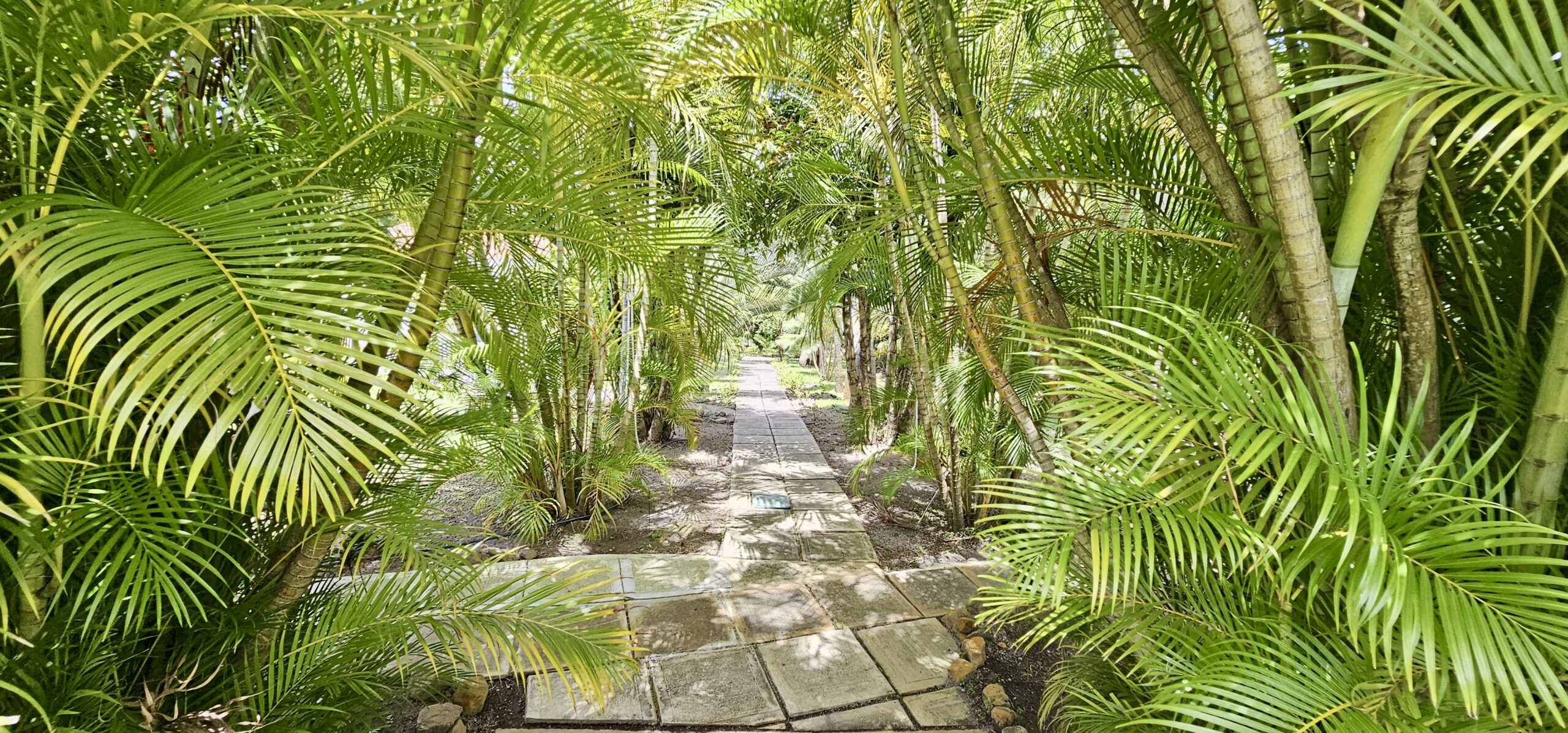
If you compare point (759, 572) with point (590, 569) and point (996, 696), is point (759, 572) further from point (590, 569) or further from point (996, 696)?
point (996, 696)

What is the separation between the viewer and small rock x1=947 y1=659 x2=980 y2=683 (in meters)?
2.21

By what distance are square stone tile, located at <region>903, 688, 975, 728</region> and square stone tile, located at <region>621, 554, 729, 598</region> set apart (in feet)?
3.66

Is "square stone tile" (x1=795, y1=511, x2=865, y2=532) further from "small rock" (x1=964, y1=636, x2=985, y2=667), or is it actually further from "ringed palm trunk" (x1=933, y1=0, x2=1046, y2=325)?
"ringed palm trunk" (x1=933, y1=0, x2=1046, y2=325)

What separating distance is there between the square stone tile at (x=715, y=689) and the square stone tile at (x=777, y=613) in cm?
15

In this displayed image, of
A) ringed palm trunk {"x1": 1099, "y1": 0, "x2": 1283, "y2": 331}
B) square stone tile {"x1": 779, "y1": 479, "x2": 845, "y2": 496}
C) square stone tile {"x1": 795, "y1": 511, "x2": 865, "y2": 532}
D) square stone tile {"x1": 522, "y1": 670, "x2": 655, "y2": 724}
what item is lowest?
square stone tile {"x1": 522, "y1": 670, "x2": 655, "y2": 724}

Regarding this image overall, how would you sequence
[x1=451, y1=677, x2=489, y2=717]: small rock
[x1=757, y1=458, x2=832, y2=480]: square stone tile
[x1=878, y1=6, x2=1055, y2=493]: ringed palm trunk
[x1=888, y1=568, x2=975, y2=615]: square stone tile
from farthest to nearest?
1. [x1=757, y1=458, x2=832, y2=480]: square stone tile
2. [x1=888, y1=568, x2=975, y2=615]: square stone tile
3. [x1=451, y1=677, x2=489, y2=717]: small rock
4. [x1=878, y1=6, x2=1055, y2=493]: ringed palm trunk

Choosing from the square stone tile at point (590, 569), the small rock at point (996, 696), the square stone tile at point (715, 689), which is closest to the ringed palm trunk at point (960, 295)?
the small rock at point (996, 696)

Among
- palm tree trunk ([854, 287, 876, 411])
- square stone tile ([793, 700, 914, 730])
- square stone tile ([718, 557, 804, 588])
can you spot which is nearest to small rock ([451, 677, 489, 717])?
square stone tile ([793, 700, 914, 730])

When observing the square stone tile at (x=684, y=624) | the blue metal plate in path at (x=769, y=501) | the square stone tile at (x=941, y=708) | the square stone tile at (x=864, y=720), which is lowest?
the square stone tile at (x=864, y=720)

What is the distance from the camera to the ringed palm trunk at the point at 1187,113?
120 cm

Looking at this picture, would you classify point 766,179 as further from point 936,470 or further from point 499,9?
point 499,9

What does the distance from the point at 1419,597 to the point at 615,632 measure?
1.37 m

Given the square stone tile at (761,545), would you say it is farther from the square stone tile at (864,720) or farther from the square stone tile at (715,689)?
the square stone tile at (864,720)

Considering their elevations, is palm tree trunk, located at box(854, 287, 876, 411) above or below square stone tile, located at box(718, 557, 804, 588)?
above
